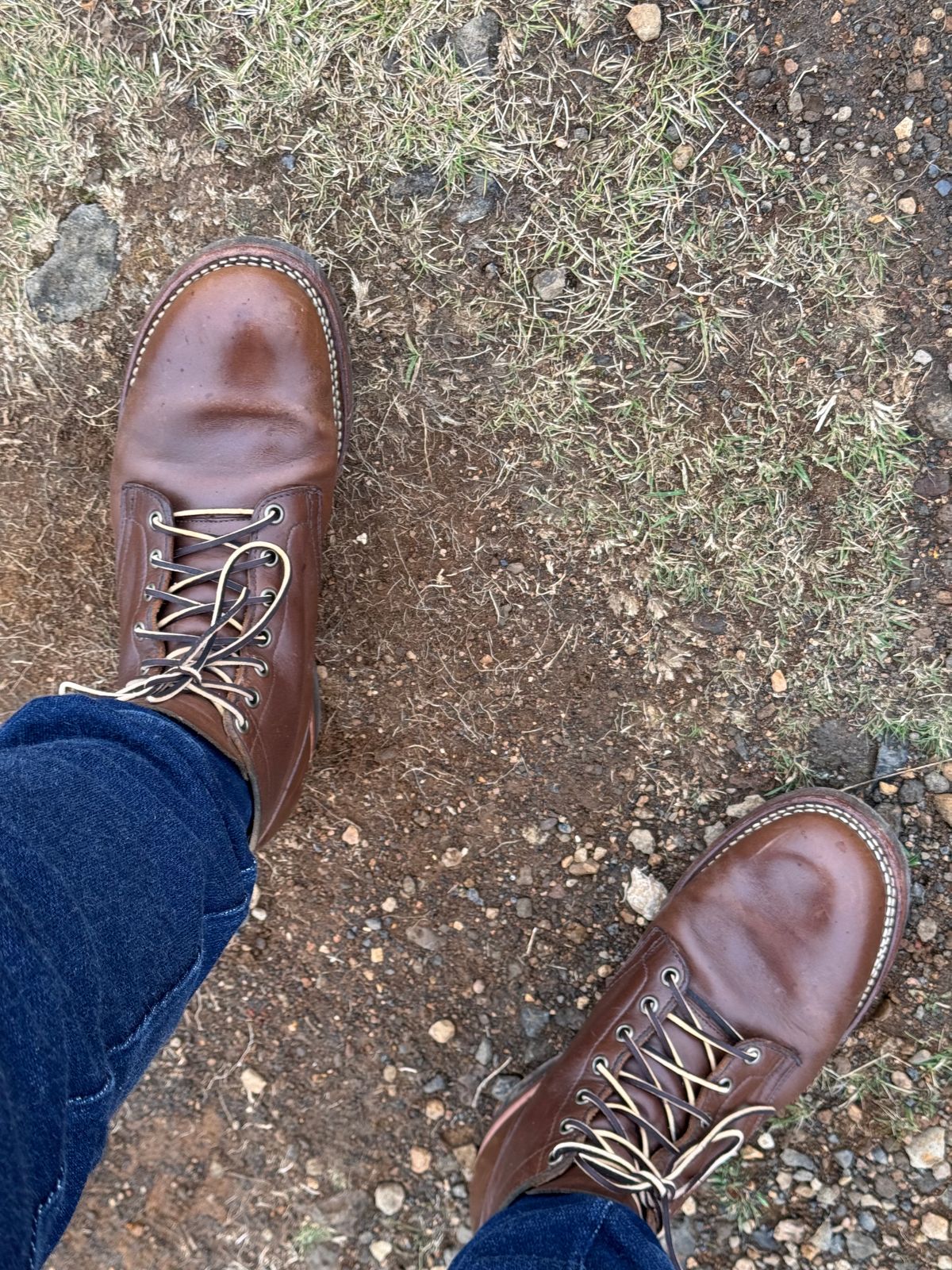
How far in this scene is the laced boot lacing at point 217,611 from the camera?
1719 mm

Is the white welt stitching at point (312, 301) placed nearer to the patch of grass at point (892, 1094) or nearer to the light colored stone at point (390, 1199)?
the light colored stone at point (390, 1199)

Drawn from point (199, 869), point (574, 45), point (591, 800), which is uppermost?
point (574, 45)

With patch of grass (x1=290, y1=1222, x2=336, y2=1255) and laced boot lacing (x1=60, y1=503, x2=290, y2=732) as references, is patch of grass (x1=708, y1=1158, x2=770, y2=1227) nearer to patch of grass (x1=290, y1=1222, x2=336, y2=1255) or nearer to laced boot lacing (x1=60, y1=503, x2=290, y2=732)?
patch of grass (x1=290, y1=1222, x2=336, y2=1255)

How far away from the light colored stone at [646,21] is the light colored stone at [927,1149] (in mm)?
2399

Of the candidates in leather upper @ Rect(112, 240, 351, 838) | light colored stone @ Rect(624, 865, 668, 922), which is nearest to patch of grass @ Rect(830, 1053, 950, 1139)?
light colored stone @ Rect(624, 865, 668, 922)

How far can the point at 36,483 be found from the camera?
1937 mm

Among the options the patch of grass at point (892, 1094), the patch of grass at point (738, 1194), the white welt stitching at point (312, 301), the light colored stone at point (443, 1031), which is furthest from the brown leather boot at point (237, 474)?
the patch of grass at point (892, 1094)

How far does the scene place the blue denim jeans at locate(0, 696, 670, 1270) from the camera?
1.03 meters

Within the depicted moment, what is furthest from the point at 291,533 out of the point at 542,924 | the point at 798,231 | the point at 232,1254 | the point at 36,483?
the point at 232,1254

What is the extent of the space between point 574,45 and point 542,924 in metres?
1.89

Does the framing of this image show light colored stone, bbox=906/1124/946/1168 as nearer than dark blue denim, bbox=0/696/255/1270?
No

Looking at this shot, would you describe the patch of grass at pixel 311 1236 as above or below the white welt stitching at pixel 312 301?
below

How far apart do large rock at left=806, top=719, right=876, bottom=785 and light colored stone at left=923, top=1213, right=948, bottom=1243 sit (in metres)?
0.96

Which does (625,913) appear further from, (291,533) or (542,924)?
(291,533)
